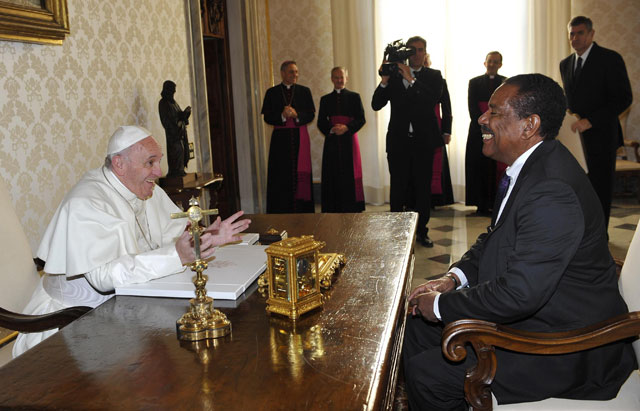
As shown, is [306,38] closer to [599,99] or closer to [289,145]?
[289,145]

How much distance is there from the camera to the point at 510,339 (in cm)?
168

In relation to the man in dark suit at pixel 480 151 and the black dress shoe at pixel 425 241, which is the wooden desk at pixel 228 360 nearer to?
the black dress shoe at pixel 425 241

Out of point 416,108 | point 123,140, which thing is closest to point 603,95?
point 416,108

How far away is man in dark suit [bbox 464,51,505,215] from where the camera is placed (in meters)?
6.95

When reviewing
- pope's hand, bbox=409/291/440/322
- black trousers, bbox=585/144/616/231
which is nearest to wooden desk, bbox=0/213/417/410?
pope's hand, bbox=409/291/440/322

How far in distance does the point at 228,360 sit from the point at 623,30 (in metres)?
8.00

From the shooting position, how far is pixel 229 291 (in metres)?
1.85

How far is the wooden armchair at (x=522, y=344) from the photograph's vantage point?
5.45 ft

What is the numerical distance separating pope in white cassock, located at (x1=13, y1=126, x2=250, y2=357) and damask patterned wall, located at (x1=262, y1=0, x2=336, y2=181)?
6.11m

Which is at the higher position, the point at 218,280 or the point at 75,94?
the point at 75,94

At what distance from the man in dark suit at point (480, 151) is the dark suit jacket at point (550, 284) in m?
5.24

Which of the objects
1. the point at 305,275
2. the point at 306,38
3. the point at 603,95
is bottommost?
the point at 305,275

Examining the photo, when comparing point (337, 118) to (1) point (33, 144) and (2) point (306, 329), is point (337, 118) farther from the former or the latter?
(2) point (306, 329)

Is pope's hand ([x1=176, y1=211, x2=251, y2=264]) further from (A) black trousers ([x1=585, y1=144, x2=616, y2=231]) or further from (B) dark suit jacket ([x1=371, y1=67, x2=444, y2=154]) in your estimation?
(A) black trousers ([x1=585, y1=144, x2=616, y2=231])
